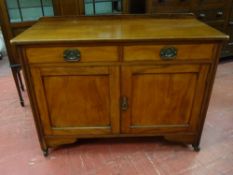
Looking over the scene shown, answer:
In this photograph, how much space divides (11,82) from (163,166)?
200cm

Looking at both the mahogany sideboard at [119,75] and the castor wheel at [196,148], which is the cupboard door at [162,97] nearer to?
the mahogany sideboard at [119,75]

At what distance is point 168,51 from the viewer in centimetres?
120

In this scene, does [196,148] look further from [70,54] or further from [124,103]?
[70,54]

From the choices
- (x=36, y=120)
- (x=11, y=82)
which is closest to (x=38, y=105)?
(x=36, y=120)

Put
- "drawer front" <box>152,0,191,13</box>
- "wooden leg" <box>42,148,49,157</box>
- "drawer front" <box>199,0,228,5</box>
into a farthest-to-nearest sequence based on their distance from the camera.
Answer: "drawer front" <box>199,0,228,5</box>
"drawer front" <box>152,0,191,13</box>
"wooden leg" <box>42,148,49,157</box>

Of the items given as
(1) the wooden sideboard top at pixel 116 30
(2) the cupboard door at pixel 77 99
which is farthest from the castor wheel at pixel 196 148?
(1) the wooden sideboard top at pixel 116 30

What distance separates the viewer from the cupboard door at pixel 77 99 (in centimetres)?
126

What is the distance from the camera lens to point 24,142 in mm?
1681

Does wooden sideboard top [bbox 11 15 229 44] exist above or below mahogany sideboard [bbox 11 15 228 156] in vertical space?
above

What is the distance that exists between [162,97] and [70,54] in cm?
62

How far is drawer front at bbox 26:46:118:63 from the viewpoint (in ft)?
3.89

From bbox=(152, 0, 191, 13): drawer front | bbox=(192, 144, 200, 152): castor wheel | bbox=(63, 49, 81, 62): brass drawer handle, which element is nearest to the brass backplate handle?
bbox=(63, 49, 81, 62): brass drawer handle

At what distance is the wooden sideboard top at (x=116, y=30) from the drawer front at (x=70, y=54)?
2.0 inches

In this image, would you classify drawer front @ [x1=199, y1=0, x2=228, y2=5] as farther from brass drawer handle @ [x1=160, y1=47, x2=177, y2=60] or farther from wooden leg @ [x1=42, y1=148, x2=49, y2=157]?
wooden leg @ [x1=42, y1=148, x2=49, y2=157]
